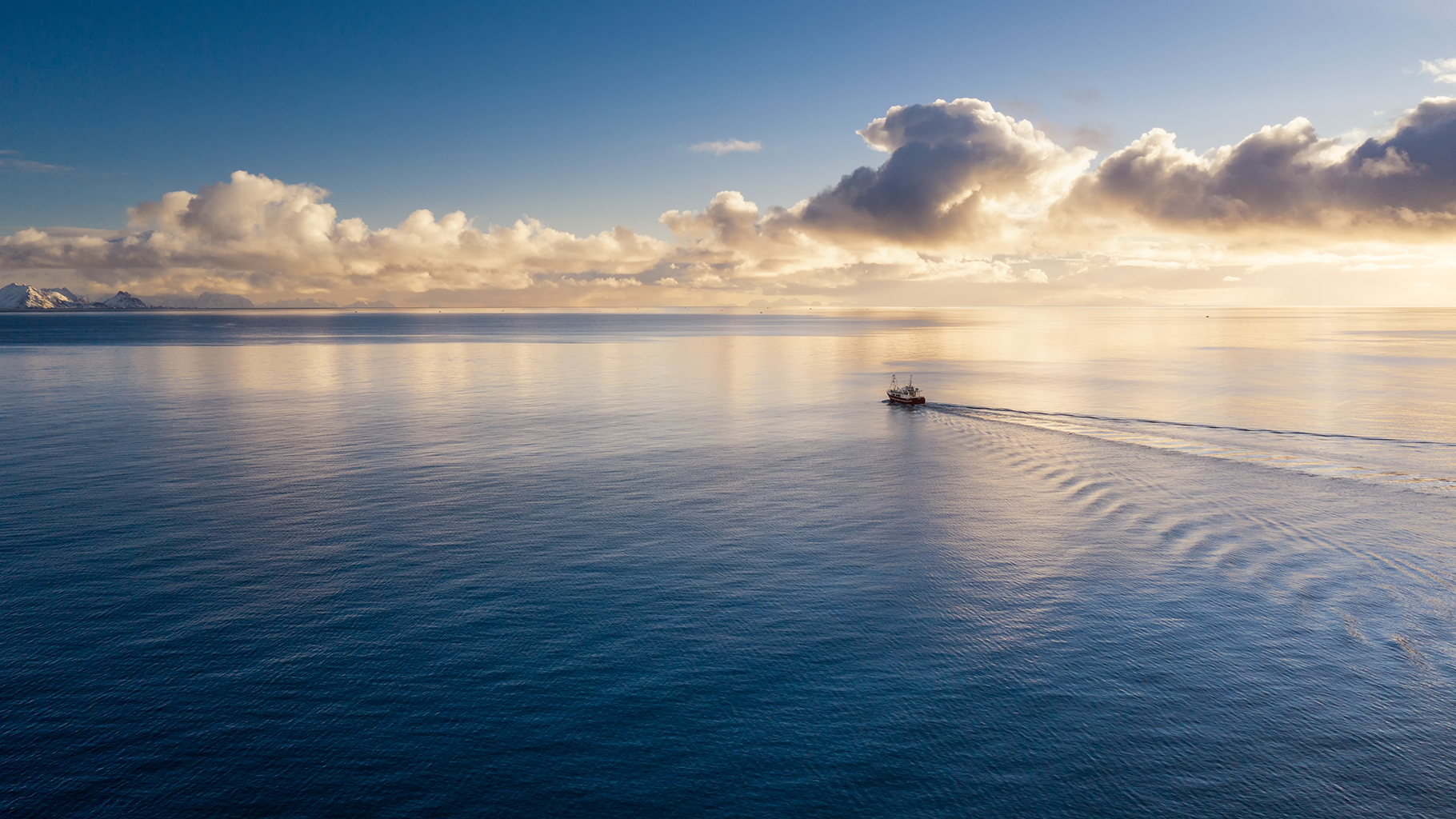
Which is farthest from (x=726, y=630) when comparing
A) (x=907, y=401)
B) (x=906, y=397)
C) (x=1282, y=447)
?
(x=906, y=397)

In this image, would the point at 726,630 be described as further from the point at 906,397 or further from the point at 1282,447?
the point at 906,397

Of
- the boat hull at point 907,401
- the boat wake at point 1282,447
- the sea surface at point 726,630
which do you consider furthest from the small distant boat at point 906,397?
the sea surface at point 726,630

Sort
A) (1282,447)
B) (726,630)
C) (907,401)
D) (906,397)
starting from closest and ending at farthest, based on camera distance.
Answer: (726,630)
(1282,447)
(907,401)
(906,397)

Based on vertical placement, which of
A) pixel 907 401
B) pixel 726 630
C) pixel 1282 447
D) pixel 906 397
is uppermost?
pixel 906 397

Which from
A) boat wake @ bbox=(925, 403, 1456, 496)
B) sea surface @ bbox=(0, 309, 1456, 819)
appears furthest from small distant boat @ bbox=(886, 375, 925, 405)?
sea surface @ bbox=(0, 309, 1456, 819)

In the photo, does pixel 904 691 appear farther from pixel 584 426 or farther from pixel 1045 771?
pixel 584 426

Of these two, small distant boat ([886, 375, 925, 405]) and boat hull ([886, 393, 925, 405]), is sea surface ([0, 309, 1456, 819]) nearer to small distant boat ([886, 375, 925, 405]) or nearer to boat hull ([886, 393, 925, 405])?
boat hull ([886, 393, 925, 405])

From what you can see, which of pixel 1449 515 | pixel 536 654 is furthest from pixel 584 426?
pixel 1449 515
